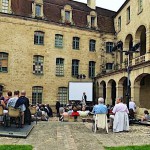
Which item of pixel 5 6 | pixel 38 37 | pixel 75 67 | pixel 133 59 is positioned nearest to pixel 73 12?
pixel 38 37

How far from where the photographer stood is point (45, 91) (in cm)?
2889

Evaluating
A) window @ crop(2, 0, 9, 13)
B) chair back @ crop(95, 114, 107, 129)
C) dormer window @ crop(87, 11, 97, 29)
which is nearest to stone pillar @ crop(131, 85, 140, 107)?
chair back @ crop(95, 114, 107, 129)

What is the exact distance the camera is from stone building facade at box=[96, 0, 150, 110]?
72.2 ft

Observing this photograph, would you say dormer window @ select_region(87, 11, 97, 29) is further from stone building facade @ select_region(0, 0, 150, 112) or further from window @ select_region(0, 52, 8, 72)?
window @ select_region(0, 52, 8, 72)

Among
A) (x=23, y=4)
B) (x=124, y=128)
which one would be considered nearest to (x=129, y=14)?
(x=23, y=4)

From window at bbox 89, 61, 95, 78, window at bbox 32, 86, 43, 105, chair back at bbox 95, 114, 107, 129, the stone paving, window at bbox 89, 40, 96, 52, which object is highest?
window at bbox 89, 40, 96, 52

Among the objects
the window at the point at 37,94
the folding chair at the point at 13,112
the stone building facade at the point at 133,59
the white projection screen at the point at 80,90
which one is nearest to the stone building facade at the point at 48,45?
the window at the point at 37,94

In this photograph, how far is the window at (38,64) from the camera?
28.7 metres

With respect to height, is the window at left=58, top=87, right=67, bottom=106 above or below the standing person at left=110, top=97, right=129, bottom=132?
above

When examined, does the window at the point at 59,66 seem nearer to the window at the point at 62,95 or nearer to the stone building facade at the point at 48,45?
the stone building facade at the point at 48,45

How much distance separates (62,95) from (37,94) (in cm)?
256

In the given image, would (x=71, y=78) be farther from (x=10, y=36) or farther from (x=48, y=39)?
(x=10, y=36)

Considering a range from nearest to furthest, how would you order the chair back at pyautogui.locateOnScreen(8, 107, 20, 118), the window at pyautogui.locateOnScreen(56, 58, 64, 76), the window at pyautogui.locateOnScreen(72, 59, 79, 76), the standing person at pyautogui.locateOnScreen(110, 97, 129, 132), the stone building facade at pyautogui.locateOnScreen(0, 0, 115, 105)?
the chair back at pyautogui.locateOnScreen(8, 107, 20, 118) < the standing person at pyautogui.locateOnScreen(110, 97, 129, 132) < the stone building facade at pyautogui.locateOnScreen(0, 0, 115, 105) < the window at pyautogui.locateOnScreen(56, 58, 64, 76) < the window at pyautogui.locateOnScreen(72, 59, 79, 76)

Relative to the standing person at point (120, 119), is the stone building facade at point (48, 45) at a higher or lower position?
higher
